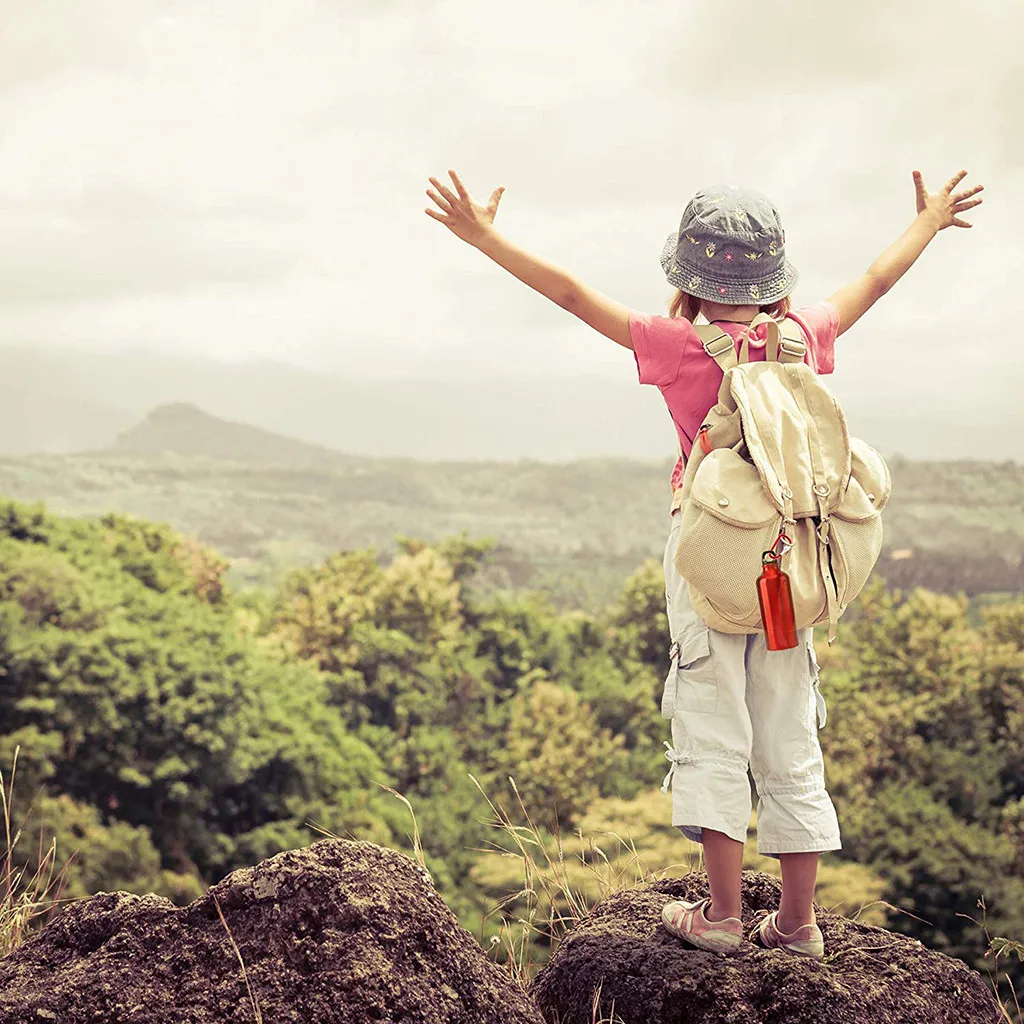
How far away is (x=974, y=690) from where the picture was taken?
27.0 metres

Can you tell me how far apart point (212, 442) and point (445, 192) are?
108234mm

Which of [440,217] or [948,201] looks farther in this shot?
[948,201]

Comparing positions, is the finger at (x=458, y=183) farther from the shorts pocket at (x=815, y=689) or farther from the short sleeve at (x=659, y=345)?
the shorts pocket at (x=815, y=689)

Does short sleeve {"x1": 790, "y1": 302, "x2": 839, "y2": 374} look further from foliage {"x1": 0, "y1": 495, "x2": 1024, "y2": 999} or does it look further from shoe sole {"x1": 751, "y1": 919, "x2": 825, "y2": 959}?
foliage {"x1": 0, "y1": 495, "x2": 1024, "y2": 999}

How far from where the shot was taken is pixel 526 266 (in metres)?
3.23

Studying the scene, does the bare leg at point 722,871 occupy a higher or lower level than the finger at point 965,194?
lower

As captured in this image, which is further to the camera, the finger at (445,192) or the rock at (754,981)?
the finger at (445,192)

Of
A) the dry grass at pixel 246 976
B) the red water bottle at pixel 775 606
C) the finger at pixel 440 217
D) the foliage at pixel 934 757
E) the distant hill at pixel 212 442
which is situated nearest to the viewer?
the dry grass at pixel 246 976

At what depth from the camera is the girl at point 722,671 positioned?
305cm

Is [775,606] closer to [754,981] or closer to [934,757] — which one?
[754,981]

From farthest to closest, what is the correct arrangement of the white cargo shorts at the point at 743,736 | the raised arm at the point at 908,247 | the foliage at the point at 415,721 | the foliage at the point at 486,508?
1. the foliage at the point at 486,508
2. the foliage at the point at 415,721
3. the raised arm at the point at 908,247
4. the white cargo shorts at the point at 743,736

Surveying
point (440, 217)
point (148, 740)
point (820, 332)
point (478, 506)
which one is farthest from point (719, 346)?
point (478, 506)

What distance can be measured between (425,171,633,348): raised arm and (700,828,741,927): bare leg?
48.2 inches

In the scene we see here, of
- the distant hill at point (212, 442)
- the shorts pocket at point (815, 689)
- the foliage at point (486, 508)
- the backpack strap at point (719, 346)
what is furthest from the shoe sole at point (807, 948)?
the distant hill at point (212, 442)
